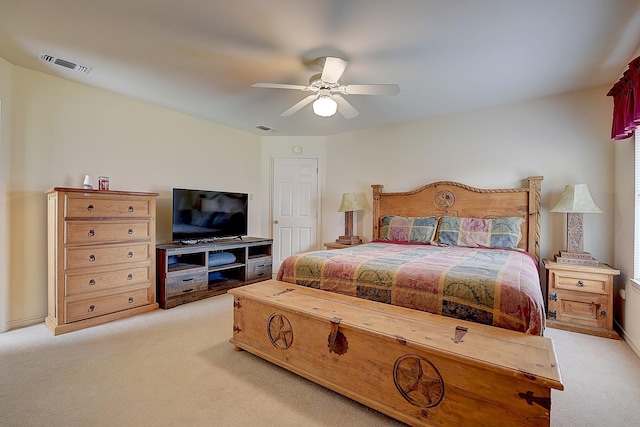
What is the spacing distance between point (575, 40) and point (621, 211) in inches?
69.6

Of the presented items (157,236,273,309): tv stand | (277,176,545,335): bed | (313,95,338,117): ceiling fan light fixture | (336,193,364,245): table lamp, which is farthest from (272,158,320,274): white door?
(313,95,338,117): ceiling fan light fixture

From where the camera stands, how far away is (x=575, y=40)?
224 cm

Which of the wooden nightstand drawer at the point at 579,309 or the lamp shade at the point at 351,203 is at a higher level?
the lamp shade at the point at 351,203

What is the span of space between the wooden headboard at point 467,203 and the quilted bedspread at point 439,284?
4.20 feet

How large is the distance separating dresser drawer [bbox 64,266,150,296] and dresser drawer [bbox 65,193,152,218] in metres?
0.57

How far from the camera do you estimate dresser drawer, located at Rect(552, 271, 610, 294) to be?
106 inches

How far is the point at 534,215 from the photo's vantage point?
3381mm

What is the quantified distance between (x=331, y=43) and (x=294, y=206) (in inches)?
128

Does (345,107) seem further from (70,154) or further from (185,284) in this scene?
(70,154)

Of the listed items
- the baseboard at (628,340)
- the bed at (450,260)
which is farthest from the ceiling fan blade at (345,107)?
the baseboard at (628,340)

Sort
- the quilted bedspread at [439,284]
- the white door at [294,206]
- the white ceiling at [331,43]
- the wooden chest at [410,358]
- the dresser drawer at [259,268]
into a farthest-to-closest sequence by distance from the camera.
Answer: the white door at [294,206] < the dresser drawer at [259,268] < the white ceiling at [331,43] < the quilted bedspread at [439,284] < the wooden chest at [410,358]

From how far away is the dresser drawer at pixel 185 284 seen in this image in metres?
3.45

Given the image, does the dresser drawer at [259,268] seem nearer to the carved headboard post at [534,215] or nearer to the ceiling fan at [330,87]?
the ceiling fan at [330,87]

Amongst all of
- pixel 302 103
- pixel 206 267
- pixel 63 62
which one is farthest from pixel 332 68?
pixel 206 267
